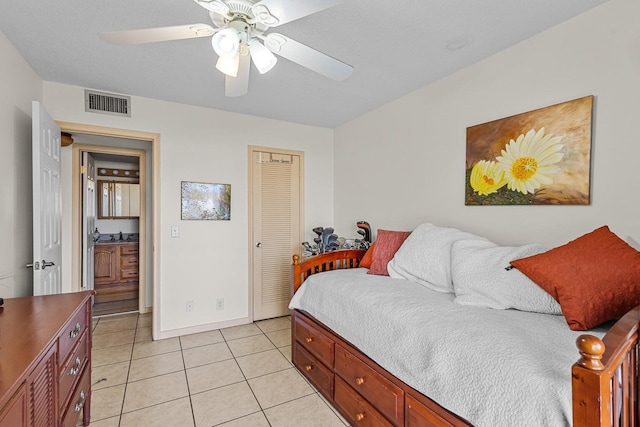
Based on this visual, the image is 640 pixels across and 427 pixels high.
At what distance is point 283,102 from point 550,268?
2.69 meters

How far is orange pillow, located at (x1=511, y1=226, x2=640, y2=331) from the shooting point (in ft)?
4.17

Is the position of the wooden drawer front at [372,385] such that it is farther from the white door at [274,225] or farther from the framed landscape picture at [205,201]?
the framed landscape picture at [205,201]

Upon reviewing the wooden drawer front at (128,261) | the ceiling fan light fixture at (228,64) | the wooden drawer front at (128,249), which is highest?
the ceiling fan light fixture at (228,64)

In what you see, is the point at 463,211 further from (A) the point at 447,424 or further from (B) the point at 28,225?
(B) the point at 28,225

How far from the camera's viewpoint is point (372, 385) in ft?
5.62

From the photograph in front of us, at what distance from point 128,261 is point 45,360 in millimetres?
4417

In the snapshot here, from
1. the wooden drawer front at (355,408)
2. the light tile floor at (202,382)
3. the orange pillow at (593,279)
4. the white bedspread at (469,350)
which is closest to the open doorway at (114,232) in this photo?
the light tile floor at (202,382)

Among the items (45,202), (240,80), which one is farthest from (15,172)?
(240,80)

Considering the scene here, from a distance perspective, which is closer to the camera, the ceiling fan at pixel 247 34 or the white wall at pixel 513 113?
the ceiling fan at pixel 247 34

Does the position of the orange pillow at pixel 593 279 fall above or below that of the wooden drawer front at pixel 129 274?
above

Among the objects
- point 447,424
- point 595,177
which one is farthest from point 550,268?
point 447,424

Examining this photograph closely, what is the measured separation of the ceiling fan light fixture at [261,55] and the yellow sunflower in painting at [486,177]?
1669mm

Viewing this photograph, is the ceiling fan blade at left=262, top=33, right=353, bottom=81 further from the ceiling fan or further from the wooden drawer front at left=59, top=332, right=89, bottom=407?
the wooden drawer front at left=59, top=332, right=89, bottom=407

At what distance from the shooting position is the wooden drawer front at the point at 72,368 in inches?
56.4
